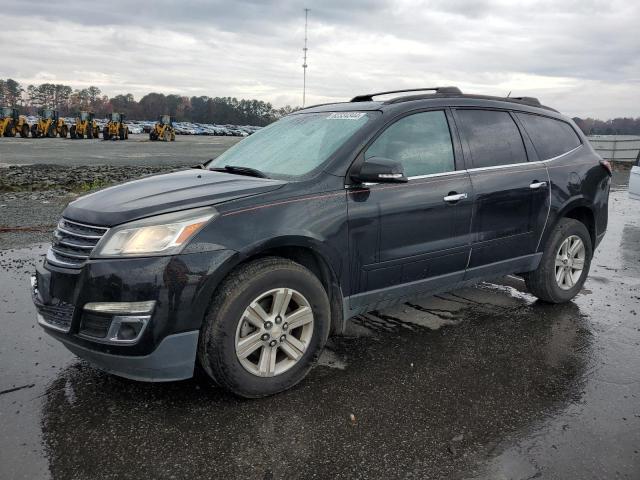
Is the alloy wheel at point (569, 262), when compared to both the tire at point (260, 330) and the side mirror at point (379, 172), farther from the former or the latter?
the tire at point (260, 330)

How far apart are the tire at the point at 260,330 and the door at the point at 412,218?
38 centimetres

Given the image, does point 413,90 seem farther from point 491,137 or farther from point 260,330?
point 260,330

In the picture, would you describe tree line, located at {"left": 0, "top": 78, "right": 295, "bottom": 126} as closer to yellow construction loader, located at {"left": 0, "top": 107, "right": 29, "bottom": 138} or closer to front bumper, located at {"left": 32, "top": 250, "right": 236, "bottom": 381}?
yellow construction loader, located at {"left": 0, "top": 107, "right": 29, "bottom": 138}

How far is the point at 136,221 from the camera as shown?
2.89m

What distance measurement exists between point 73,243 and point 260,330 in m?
1.14

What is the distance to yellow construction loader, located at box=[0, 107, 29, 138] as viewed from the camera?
129 feet

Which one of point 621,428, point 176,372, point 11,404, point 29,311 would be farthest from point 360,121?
point 29,311

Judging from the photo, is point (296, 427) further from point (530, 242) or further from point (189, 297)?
point (530, 242)

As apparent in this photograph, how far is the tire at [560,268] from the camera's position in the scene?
477 cm

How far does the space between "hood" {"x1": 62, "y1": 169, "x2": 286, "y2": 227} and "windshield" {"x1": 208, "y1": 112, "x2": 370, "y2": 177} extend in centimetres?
30

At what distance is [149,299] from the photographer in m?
2.76

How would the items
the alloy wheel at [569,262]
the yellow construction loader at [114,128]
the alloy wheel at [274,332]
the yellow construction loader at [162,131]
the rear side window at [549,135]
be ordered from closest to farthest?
the alloy wheel at [274,332] → the rear side window at [549,135] → the alloy wheel at [569,262] → the yellow construction loader at [114,128] → the yellow construction loader at [162,131]

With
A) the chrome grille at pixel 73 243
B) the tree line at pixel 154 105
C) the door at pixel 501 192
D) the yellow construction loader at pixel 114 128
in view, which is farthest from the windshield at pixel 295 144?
the tree line at pixel 154 105

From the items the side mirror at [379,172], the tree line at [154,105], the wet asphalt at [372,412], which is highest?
the tree line at [154,105]
